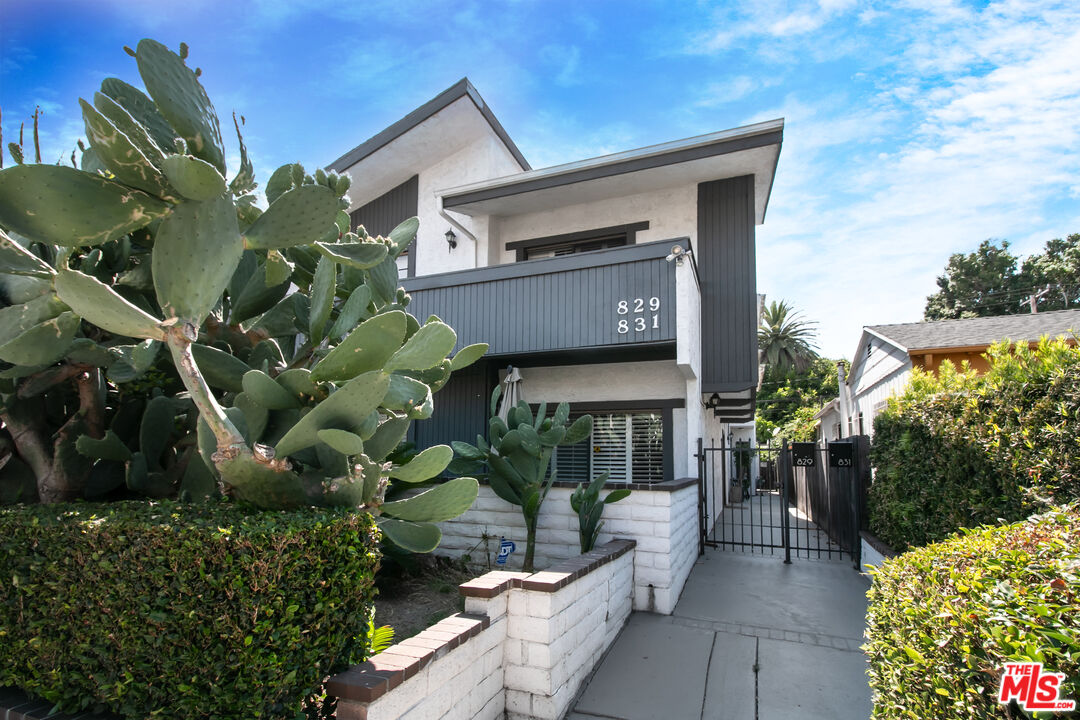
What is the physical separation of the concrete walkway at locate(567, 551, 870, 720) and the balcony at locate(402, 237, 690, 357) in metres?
3.34

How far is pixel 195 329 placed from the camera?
227 cm

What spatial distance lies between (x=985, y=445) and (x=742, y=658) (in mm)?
2736

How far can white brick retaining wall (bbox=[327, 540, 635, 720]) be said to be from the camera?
2.55 metres

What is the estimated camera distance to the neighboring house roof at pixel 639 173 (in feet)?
27.8

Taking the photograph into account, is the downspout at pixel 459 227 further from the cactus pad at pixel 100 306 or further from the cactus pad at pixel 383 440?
the cactus pad at pixel 100 306

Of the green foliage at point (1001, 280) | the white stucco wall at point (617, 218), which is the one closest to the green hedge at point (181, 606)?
the white stucco wall at point (617, 218)

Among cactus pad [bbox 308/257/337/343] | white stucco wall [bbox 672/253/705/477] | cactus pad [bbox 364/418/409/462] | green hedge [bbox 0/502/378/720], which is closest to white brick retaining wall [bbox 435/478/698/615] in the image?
white stucco wall [bbox 672/253/705/477]

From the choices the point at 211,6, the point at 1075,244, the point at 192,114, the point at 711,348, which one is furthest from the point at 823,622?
the point at 1075,244

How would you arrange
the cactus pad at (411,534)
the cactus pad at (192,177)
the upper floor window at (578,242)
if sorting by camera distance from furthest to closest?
the upper floor window at (578,242), the cactus pad at (411,534), the cactus pad at (192,177)

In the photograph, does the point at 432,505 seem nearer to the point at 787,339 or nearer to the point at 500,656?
the point at 500,656

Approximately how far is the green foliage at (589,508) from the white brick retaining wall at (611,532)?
0.18 meters

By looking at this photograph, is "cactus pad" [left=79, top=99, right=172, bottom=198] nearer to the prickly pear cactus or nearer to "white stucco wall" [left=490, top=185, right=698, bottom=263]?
the prickly pear cactus

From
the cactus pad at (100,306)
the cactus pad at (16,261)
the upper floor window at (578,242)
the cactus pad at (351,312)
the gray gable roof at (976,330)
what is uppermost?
the upper floor window at (578,242)

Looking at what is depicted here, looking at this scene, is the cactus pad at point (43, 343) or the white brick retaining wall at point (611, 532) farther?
the white brick retaining wall at point (611, 532)
